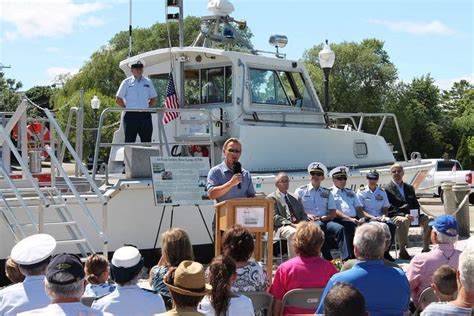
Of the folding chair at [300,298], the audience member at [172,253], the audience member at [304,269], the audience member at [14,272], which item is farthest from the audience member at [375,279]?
the audience member at [14,272]

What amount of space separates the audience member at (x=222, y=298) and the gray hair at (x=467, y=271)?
1132mm

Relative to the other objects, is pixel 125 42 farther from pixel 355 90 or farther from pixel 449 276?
pixel 449 276

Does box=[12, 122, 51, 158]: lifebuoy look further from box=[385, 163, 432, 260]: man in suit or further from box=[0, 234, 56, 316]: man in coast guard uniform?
box=[0, 234, 56, 316]: man in coast guard uniform

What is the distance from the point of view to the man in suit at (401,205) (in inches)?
401

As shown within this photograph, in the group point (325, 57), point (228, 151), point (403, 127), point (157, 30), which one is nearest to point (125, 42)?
point (157, 30)

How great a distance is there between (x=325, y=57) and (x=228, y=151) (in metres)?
5.33

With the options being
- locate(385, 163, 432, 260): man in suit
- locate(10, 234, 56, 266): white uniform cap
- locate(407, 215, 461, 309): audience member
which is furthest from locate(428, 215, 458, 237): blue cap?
locate(385, 163, 432, 260): man in suit

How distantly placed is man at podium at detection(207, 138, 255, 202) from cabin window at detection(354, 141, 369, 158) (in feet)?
15.5

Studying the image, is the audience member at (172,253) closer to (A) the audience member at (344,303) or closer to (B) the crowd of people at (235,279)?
(B) the crowd of people at (235,279)

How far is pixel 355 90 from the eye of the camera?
1741 inches

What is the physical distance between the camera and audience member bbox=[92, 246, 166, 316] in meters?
4.04

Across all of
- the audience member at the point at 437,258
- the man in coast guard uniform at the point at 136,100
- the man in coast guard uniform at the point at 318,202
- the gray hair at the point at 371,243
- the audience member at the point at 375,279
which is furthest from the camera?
the man in coast guard uniform at the point at 136,100

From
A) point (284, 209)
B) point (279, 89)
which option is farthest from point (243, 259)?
point (279, 89)

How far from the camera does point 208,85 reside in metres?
11.4
